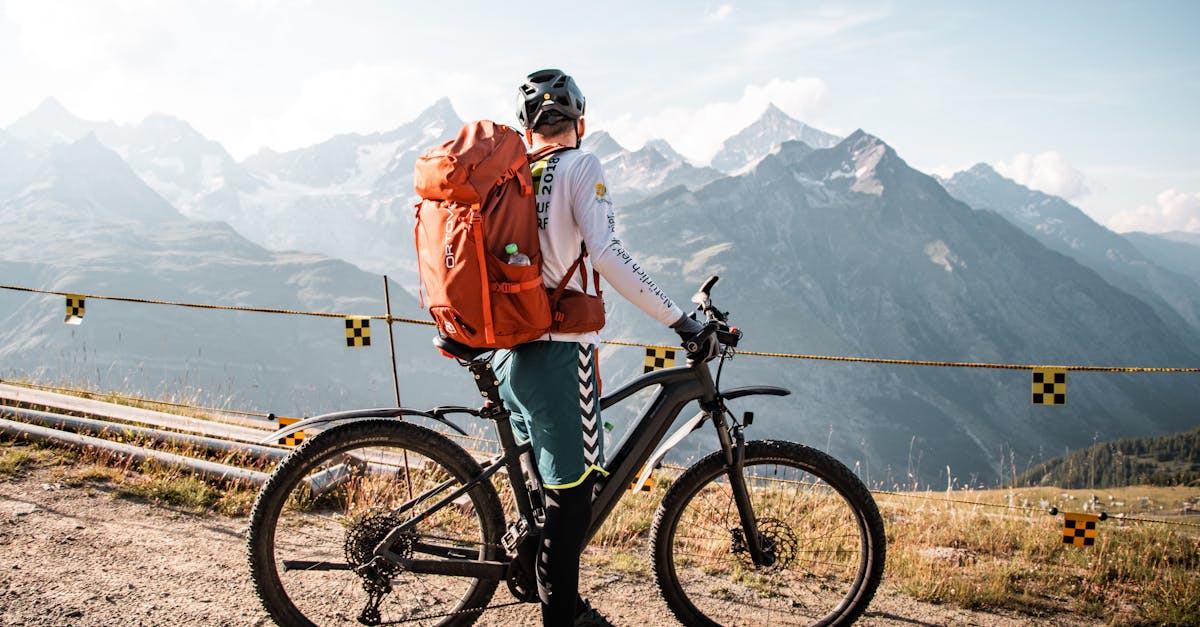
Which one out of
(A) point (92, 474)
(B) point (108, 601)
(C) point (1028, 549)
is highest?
(A) point (92, 474)

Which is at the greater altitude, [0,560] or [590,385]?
[590,385]

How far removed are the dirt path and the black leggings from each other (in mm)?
668

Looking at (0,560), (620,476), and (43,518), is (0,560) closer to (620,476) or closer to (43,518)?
(43,518)

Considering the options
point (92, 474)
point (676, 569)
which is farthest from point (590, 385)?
point (92, 474)

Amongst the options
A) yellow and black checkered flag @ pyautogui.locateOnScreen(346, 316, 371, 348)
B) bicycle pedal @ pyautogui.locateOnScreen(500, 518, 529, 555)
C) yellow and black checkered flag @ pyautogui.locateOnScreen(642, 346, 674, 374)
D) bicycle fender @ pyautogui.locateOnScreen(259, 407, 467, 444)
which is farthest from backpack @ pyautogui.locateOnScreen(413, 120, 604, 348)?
yellow and black checkered flag @ pyautogui.locateOnScreen(346, 316, 371, 348)

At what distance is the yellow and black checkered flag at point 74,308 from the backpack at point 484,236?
8439mm

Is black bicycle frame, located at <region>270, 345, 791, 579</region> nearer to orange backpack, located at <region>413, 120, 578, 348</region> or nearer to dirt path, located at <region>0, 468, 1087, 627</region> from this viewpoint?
orange backpack, located at <region>413, 120, 578, 348</region>

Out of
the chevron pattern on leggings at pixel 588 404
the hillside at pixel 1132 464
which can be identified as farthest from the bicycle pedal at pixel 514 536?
the hillside at pixel 1132 464

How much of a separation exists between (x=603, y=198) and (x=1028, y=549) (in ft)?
15.8

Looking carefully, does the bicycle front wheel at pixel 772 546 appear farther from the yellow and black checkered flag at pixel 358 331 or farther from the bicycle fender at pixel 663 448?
the yellow and black checkered flag at pixel 358 331

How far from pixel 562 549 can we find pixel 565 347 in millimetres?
899

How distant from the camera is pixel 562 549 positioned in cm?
313

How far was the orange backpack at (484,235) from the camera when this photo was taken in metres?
2.75

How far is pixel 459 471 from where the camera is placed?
3254mm
